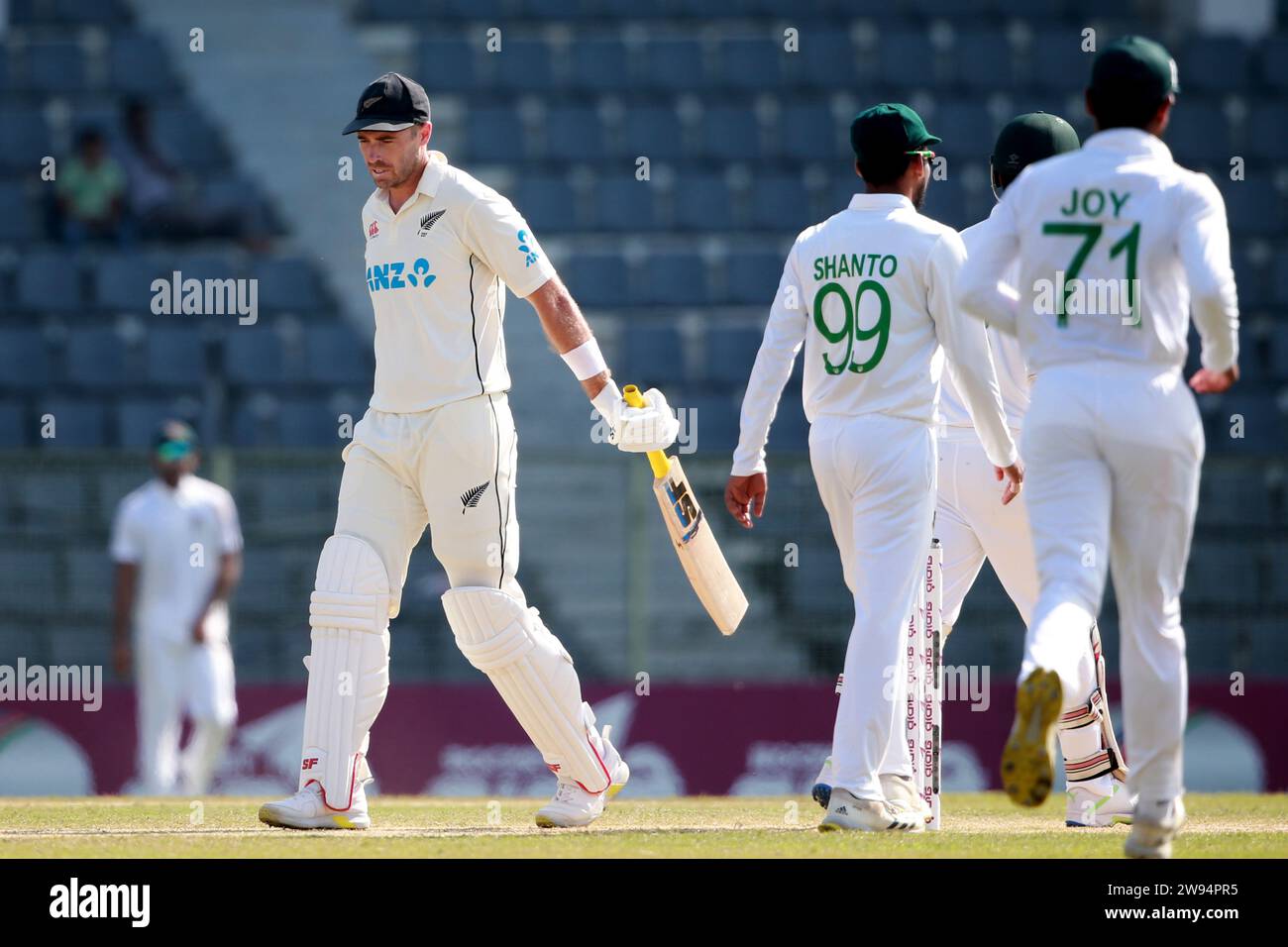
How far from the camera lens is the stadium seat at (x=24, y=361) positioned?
14297 mm

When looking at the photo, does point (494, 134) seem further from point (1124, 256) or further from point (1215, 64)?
point (1124, 256)

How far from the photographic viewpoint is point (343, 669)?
19.4 ft

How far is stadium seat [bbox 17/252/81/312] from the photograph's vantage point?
1488 centimetres

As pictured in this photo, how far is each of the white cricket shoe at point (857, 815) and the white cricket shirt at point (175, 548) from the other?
Result: 6049 mm

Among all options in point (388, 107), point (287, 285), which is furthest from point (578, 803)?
point (287, 285)

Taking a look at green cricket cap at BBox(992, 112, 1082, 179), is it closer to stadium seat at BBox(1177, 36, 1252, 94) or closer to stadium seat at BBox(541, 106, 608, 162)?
stadium seat at BBox(541, 106, 608, 162)

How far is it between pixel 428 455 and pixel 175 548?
5.93 m

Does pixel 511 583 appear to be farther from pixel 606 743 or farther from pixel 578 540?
pixel 578 540

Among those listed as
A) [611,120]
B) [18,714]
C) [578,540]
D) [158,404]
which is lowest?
[18,714]

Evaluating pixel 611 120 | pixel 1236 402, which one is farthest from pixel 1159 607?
pixel 611 120

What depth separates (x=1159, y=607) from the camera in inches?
197
